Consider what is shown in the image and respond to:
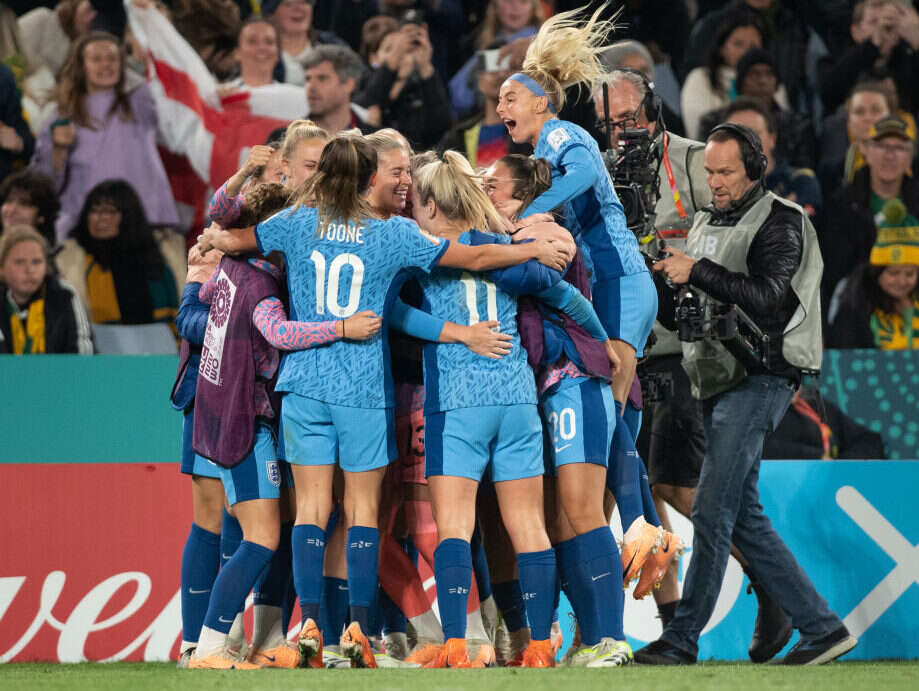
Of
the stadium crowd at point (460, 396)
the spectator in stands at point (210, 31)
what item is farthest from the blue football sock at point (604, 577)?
the spectator in stands at point (210, 31)

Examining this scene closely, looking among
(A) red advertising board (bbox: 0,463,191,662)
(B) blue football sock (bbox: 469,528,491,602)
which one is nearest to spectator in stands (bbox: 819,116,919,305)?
(B) blue football sock (bbox: 469,528,491,602)

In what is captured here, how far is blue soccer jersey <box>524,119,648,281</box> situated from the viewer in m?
5.06

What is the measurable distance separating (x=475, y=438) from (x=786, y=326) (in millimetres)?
1702

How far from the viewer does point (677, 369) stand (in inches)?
242

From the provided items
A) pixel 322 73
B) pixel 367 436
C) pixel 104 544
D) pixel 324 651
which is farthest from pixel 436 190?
pixel 322 73

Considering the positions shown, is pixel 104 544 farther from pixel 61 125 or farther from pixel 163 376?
pixel 61 125

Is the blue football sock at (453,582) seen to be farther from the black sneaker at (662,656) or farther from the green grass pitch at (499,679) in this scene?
the black sneaker at (662,656)

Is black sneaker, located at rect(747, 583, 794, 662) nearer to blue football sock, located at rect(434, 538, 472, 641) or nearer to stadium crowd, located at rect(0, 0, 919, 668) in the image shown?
stadium crowd, located at rect(0, 0, 919, 668)

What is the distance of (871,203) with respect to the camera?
9.32 m

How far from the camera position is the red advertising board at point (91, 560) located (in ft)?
19.1

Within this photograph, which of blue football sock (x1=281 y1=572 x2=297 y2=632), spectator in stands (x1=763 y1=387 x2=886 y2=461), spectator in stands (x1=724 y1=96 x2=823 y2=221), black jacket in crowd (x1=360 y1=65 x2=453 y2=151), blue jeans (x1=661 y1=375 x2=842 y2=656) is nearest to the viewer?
blue football sock (x1=281 y1=572 x2=297 y2=632)

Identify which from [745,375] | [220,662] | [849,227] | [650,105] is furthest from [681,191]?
[849,227]

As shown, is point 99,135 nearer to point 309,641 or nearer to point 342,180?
point 342,180

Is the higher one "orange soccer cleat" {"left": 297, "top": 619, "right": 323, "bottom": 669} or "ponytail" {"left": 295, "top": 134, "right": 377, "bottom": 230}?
"ponytail" {"left": 295, "top": 134, "right": 377, "bottom": 230}
